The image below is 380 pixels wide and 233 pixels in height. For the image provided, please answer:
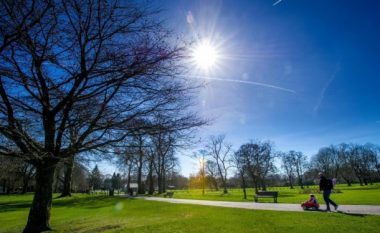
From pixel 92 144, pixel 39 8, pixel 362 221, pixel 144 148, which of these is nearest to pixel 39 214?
pixel 92 144

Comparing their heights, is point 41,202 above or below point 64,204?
above

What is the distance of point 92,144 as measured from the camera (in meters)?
8.66

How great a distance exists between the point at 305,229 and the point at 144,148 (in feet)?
17.8

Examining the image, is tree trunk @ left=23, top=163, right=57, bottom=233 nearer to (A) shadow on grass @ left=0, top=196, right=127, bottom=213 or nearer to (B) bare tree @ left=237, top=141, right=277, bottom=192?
(A) shadow on grass @ left=0, top=196, right=127, bottom=213

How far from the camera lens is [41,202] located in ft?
30.4

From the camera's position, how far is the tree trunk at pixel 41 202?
29.7 ft

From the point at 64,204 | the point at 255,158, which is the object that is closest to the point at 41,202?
the point at 64,204

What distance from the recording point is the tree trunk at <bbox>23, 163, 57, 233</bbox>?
29.7 feet

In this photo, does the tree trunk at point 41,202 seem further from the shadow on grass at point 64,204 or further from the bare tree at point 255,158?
the bare tree at point 255,158

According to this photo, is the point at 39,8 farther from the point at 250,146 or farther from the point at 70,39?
the point at 250,146

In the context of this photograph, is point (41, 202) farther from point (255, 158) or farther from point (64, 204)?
point (255, 158)

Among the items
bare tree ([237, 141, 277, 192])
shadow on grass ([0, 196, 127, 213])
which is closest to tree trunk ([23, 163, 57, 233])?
shadow on grass ([0, 196, 127, 213])

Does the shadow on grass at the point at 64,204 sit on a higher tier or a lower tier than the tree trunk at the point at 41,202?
lower

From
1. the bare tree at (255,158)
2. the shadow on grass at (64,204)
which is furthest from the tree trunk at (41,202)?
the bare tree at (255,158)
